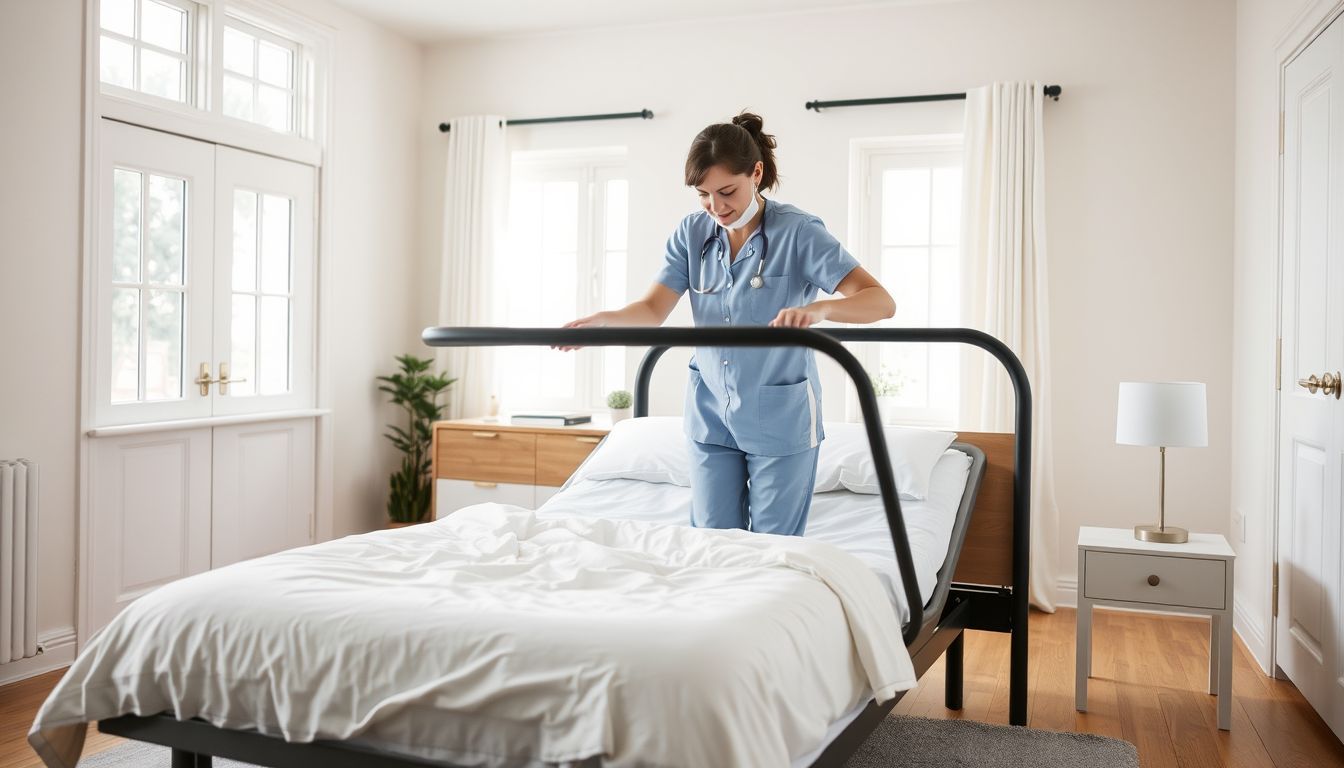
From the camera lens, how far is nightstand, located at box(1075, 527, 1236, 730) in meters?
2.86

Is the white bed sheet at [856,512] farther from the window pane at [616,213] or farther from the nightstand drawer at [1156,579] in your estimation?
the window pane at [616,213]

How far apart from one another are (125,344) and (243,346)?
0.57 meters

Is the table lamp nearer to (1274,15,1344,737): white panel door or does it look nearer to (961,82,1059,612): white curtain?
(1274,15,1344,737): white panel door

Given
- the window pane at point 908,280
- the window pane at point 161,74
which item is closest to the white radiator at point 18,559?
the window pane at point 161,74

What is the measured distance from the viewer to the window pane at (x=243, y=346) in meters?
4.02

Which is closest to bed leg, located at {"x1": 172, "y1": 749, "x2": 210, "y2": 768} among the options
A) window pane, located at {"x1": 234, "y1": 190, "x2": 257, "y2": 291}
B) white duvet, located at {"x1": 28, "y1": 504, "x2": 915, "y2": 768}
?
white duvet, located at {"x1": 28, "y1": 504, "x2": 915, "y2": 768}

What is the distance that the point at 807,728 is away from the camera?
140cm

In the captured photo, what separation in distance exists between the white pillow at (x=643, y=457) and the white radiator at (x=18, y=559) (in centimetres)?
162

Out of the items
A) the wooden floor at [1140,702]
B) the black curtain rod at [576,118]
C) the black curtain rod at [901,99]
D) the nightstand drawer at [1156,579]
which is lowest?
A: the wooden floor at [1140,702]

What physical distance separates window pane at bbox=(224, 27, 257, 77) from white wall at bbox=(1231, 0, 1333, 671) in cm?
374

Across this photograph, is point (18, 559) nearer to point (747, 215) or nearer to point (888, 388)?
point (747, 215)

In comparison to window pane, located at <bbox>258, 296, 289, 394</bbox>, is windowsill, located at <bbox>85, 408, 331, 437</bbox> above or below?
below

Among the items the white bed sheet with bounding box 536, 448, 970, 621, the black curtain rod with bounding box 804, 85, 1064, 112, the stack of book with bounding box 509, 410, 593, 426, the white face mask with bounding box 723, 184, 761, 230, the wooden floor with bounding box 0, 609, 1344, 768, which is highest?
the black curtain rod with bounding box 804, 85, 1064, 112

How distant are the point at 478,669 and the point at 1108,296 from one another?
3.45 meters
